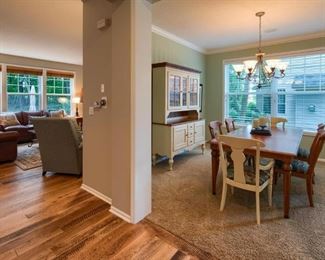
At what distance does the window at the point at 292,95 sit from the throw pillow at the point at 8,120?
19.7 feet

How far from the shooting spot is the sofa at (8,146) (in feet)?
13.3

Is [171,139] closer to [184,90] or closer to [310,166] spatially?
[184,90]

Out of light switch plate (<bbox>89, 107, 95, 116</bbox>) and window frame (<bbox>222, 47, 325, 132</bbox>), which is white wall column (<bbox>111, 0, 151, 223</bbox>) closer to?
light switch plate (<bbox>89, 107, 95, 116</bbox>)

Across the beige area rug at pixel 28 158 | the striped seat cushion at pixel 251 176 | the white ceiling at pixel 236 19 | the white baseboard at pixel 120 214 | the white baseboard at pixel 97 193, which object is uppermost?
the white ceiling at pixel 236 19

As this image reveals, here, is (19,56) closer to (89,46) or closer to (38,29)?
(38,29)

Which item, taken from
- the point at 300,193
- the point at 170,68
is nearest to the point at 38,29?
the point at 170,68

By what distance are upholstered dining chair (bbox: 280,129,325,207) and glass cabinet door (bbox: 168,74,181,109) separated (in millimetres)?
2246

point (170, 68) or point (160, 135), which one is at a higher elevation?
point (170, 68)

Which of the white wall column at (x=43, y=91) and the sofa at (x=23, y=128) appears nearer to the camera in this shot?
the sofa at (x=23, y=128)

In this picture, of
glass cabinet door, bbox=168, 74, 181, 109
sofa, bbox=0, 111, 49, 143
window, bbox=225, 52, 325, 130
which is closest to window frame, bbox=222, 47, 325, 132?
window, bbox=225, 52, 325, 130

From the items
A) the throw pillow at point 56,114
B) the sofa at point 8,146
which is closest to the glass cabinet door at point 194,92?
the sofa at point 8,146

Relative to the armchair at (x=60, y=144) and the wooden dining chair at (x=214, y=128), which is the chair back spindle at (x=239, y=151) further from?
the armchair at (x=60, y=144)

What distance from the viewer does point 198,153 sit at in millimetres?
5043

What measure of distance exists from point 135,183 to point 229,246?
3.31 ft
